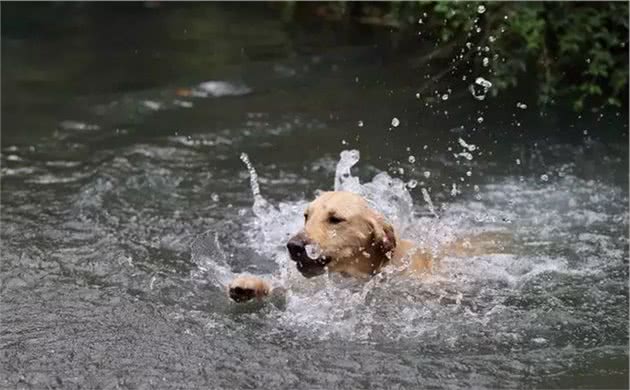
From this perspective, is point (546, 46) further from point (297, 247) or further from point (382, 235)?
point (297, 247)

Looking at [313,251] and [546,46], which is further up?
[546,46]

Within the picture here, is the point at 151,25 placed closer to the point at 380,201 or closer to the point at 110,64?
the point at 110,64

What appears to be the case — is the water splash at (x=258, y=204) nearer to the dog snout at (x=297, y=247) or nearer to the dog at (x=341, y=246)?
the dog at (x=341, y=246)

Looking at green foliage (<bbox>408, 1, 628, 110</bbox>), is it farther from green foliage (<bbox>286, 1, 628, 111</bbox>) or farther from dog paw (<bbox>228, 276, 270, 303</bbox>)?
dog paw (<bbox>228, 276, 270, 303</bbox>)

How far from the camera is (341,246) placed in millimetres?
4887

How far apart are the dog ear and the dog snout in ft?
1.52

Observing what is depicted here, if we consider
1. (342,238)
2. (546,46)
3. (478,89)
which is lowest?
(342,238)

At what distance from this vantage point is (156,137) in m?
7.80

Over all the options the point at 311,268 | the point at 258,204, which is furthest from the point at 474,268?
the point at 258,204

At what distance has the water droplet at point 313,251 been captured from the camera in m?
4.73

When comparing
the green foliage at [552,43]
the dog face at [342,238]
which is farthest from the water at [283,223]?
the green foliage at [552,43]

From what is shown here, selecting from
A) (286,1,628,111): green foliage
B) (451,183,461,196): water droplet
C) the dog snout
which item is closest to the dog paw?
the dog snout

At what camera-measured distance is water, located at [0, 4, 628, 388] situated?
4172 millimetres

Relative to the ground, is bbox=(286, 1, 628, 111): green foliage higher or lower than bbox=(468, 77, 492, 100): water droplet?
higher
